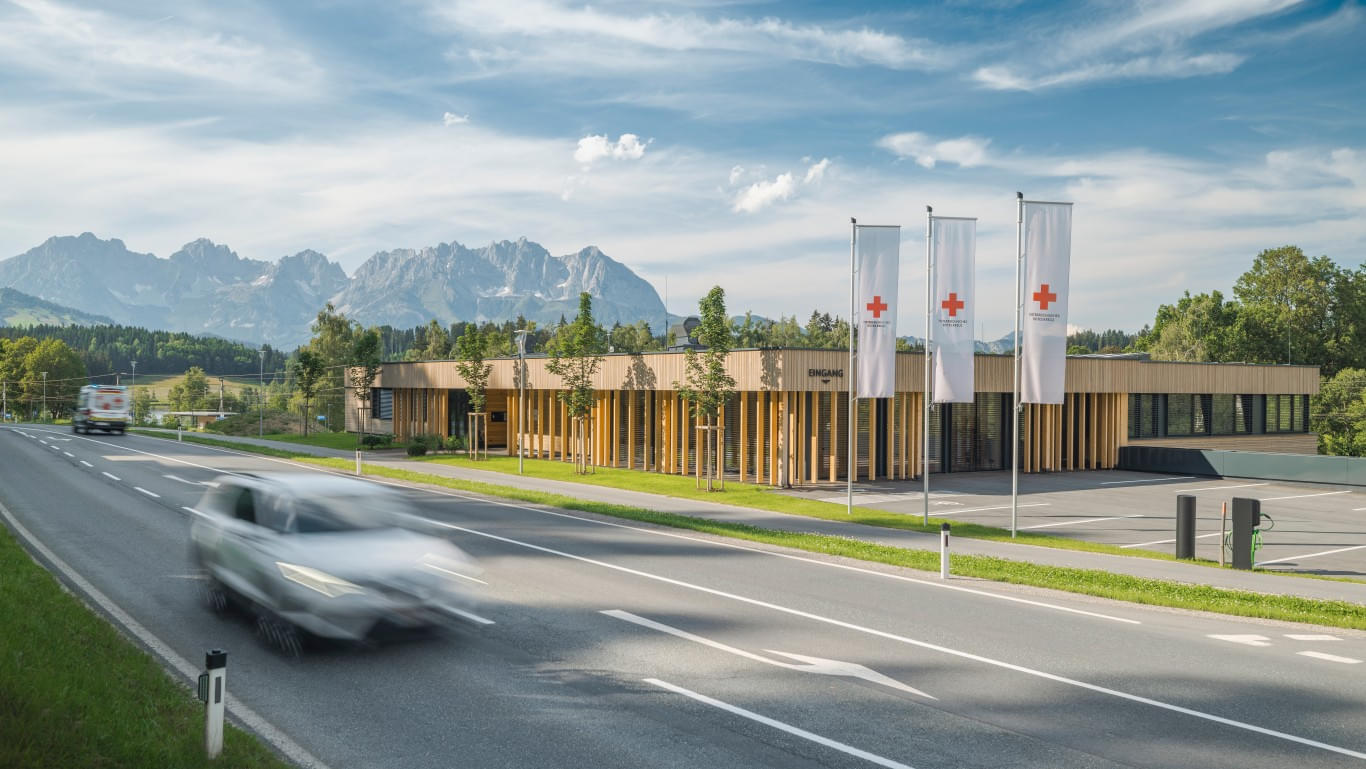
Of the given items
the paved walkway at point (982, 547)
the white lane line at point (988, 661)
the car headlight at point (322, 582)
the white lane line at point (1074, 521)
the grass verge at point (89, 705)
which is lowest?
the white lane line at point (1074, 521)

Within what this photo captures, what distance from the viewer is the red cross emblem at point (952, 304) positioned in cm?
2312

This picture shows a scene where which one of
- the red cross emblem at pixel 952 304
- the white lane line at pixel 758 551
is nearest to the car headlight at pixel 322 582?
the white lane line at pixel 758 551

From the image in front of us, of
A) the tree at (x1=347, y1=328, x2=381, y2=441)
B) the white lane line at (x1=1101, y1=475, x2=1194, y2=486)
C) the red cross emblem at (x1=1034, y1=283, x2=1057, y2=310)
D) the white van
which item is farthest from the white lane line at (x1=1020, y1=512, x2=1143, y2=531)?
the white van

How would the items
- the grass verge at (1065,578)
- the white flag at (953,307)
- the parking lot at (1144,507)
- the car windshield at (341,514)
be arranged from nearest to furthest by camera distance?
the car windshield at (341,514) < the grass verge at (1065,578) < the parking lot at (1144,507) < the white flag at (953,307)

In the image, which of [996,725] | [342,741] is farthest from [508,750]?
[996,725]

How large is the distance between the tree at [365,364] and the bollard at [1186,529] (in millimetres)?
44460

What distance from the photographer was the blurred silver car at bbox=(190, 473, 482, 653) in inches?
387

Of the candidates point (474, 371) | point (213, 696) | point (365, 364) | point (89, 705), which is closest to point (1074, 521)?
point (213, 696)

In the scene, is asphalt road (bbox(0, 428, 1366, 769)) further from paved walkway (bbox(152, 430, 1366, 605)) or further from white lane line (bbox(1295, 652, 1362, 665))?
paved walkway (bbox(152, 430, 1366, 605))

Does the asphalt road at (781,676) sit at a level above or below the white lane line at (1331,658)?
above

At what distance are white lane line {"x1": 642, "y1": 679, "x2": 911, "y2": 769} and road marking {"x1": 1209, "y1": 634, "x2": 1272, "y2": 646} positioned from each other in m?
6.92

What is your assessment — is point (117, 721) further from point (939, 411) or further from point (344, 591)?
point (939, 411)

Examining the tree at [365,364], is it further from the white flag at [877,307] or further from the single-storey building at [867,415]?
the white flag at [877,307]

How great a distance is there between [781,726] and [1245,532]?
13601 mm
